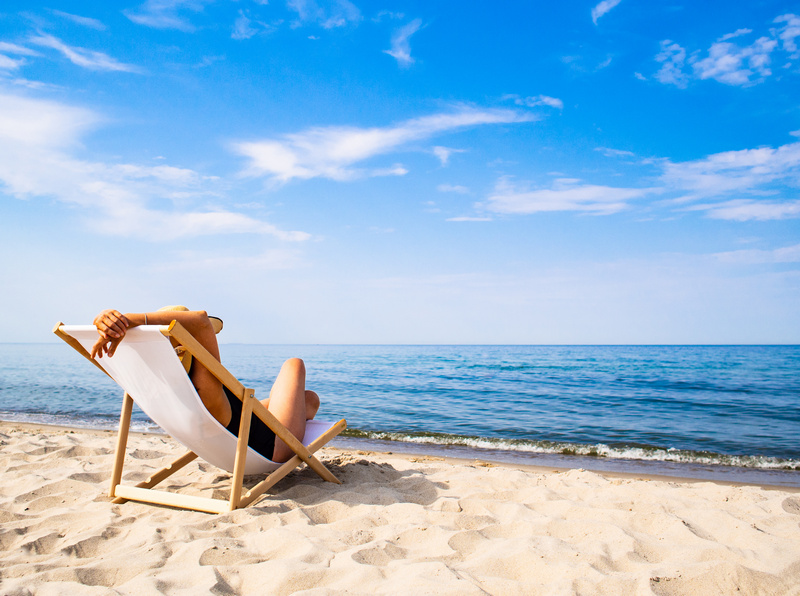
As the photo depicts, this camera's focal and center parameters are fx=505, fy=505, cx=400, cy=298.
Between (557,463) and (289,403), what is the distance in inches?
139

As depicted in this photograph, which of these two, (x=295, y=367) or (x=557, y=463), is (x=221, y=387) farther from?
(x=557, y=463)

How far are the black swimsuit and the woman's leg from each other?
2.1 inches

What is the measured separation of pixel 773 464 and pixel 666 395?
670 cm

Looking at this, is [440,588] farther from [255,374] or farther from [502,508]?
[255,374]

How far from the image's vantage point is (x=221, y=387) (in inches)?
116

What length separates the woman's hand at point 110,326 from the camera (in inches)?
94.6

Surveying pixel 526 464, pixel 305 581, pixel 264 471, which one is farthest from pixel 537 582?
pixel 526 464

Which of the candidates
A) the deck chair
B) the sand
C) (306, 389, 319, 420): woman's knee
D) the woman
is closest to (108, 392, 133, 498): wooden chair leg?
the deck chair

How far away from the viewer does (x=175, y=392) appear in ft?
8.64

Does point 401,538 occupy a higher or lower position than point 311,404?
lower

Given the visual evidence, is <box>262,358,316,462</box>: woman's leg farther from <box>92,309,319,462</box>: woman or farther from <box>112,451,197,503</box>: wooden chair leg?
<box>112,451,197,503</box>: wooden chair leg

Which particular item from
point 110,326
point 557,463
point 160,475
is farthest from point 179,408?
point 557,463

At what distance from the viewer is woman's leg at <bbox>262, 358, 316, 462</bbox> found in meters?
3.30

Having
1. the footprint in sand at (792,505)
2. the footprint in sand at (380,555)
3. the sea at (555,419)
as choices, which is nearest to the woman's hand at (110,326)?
the footprint in sand at (380,555)
